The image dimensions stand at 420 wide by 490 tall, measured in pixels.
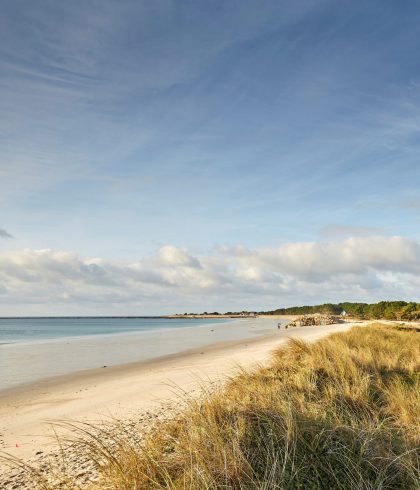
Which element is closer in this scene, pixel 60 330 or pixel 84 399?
pixel 84 399

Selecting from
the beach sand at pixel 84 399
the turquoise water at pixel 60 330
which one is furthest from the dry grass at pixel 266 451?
the turquoise water at pixel 60 330

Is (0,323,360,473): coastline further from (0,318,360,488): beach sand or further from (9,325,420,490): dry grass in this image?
(9,325,420,490): dry grass

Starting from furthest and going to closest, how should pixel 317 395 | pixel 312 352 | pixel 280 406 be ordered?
pixel 312 352
pixel 317 395
pixel 280 406

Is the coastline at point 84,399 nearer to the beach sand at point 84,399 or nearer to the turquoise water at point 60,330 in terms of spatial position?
the beach sand at point 84,399

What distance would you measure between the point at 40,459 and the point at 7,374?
37.5 feet

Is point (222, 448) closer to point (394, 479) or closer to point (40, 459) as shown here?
point (394, 479)

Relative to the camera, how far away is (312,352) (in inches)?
473

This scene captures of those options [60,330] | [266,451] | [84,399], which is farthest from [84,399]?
[60,330]

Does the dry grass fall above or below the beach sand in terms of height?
above

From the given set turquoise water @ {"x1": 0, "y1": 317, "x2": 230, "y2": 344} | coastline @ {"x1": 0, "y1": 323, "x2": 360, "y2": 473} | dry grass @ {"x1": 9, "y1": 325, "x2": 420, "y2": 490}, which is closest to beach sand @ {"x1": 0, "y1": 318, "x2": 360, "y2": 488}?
coastline @ {"x1": 0, "y1": 323, "x2": 360, "y2": 473}

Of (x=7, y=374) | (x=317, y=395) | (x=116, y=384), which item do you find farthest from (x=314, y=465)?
(x=7, y=374)

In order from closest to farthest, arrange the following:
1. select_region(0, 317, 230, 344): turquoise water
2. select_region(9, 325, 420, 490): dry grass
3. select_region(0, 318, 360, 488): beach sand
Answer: select_region(9, 325, 420, 490): dry grass
select_region(0, 318, 360, 488): beach sand
select_region(0, 317, 230, 344): turquoise water

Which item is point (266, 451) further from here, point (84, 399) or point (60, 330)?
point (60, 330)

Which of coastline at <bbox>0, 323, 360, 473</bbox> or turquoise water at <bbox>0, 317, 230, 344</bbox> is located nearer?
coastline at <bbox>0, 323, 360, 473</bbox>
